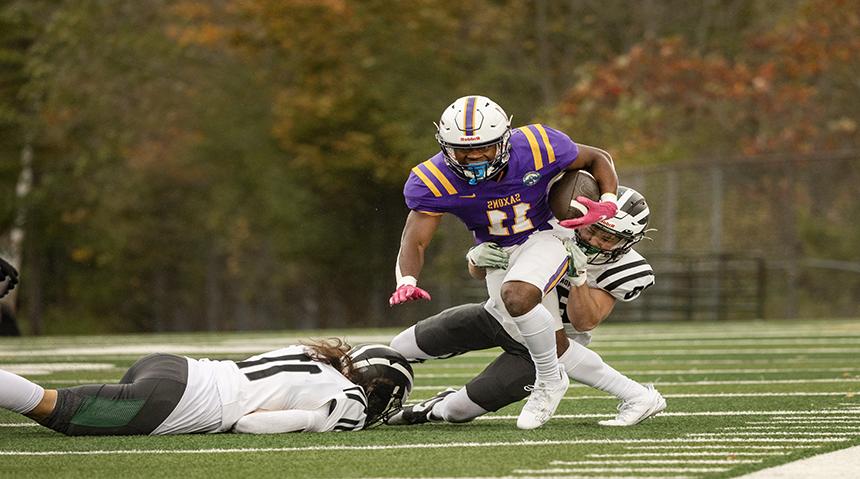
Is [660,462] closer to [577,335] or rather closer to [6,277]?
[577,335]

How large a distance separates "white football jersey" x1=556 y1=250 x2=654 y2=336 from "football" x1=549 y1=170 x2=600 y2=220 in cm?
27

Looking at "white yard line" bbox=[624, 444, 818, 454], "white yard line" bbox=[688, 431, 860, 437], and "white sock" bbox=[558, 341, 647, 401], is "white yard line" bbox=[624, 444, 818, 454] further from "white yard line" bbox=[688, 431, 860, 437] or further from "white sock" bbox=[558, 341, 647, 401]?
"white sock" bbox=[558, 341, 647, 401]

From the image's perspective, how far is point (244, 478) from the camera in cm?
481

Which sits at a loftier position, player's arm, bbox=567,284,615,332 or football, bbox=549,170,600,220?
football, bbox=549,170,600,220

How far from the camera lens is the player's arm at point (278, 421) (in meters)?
5.95

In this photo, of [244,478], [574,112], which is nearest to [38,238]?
[574,112]

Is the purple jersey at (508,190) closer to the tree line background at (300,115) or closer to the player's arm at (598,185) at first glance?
the player's arm at (598,185)

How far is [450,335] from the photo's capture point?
657cm

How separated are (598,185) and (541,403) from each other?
38.7 inches

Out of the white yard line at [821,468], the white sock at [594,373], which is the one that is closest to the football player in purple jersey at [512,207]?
the white sock at [594,373]

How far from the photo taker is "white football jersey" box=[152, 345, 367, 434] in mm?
5910

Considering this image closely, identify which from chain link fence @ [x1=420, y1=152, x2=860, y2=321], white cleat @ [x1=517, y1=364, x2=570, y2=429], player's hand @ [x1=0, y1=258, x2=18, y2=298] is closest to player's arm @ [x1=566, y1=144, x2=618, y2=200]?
white cleat @ [x1=517, y1=364, x2=570, y2=429]

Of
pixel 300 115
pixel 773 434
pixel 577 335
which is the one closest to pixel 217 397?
pixel 577 335

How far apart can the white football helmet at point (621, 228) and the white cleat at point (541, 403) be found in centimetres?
58
